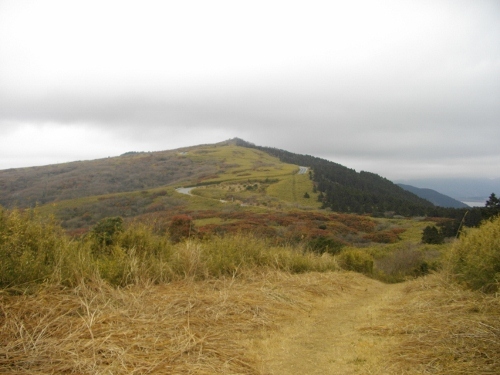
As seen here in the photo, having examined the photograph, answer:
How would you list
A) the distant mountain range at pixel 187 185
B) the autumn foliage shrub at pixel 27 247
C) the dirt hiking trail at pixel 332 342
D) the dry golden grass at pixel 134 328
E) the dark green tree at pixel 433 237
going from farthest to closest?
the distant mountain range at pixel 187 185 → the dark green tree at pixel 433 237 → the autumn foliage shrub at pixel 27 247 → the dirt hiking trail at pixel 332 342 → the dry golden grass at pixel 134 328

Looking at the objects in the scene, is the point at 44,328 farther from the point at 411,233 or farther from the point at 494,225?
the point at 411,233

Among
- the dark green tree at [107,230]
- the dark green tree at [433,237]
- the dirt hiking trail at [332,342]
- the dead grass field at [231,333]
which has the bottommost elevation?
the dark green tree at [433,237]

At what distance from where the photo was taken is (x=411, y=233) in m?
34.2

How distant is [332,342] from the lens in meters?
5.29

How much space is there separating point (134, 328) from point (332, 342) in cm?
295

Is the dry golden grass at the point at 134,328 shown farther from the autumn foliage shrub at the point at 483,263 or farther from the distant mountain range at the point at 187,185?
the distant mountain range at the point at 187,185

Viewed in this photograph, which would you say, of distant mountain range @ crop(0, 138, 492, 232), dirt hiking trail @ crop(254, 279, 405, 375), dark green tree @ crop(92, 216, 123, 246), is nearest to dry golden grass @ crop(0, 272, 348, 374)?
dirt hiking trail @ crop(254, 279, 405, 375)

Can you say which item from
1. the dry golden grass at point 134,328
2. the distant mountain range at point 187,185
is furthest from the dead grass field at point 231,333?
the distant mountain range at point 187,185

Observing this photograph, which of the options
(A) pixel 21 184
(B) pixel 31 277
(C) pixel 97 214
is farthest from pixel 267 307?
(A) pixel 21 184

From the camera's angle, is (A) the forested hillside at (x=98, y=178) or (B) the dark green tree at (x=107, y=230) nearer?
(B) the dark green tree at (x=107, y=230)

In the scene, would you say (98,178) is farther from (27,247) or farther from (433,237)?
(27,247)

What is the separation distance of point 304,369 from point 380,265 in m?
16.5

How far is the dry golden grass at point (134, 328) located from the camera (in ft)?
12.5

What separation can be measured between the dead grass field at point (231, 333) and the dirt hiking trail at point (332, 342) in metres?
0.02
